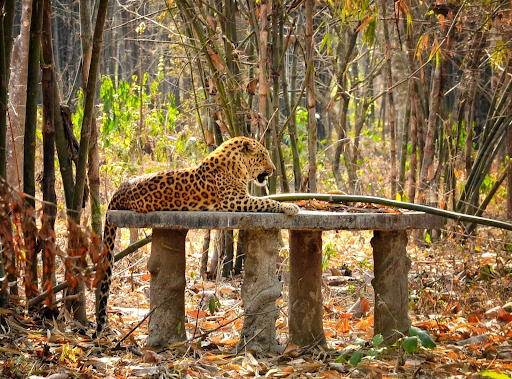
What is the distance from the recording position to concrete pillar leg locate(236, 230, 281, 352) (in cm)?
428

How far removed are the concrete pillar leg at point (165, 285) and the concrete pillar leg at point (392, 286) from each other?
1.28 meters

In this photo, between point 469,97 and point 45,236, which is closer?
point 45,236

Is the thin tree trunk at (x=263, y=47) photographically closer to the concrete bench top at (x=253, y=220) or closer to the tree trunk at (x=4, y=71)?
the concrete bench top at (x=253, y=220)

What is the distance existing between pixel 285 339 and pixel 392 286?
2.78 feet

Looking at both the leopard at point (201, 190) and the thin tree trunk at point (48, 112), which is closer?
the leopard at point (201, 190)

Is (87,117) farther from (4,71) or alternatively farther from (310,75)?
(310,75)

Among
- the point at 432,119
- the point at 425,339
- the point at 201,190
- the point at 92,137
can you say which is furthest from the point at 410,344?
the point at 432,119

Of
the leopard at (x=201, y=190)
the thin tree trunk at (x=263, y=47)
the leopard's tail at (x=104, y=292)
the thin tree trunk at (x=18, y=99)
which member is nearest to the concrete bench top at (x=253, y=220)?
the leopard at (x=201, y=190)

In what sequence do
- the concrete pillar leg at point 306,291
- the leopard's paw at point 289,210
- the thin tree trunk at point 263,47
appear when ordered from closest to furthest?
1. the leopard's paw at point 289,210
2. the concrete pillar leg at point 306,291
3. the thin tree trunk at point 263,47

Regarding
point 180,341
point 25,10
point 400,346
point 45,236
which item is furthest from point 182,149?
point 45,236

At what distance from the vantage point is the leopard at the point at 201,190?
425 centimetres

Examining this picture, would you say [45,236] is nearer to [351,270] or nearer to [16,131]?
[16,131]

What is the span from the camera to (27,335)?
422cm

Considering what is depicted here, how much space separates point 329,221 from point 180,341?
129 centimetres
